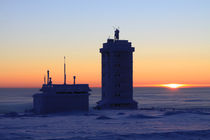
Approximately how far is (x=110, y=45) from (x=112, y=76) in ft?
27.4

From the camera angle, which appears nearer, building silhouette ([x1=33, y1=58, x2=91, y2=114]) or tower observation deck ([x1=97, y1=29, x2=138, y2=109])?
building silhouette ([x1=33, y1=58, x2=91, y2=114])

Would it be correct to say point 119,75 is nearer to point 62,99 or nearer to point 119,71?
point 119,71

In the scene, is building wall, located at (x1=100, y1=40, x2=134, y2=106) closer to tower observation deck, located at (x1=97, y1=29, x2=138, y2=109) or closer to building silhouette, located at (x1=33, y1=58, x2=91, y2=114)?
tower observation deck, located at (x1=97, y1=29, x2=138, y2=109)

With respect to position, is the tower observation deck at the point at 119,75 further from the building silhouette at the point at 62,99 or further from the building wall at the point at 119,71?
the building silhouette at the point at 62,99

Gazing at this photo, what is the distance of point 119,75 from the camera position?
4001 inches

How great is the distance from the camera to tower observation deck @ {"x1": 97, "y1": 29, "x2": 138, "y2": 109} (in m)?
100

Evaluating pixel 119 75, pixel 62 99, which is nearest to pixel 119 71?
pixel 119 75

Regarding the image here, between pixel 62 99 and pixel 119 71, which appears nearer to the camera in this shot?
pixel 62 99

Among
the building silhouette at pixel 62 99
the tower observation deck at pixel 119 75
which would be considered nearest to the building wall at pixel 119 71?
the tower observation deck at pixel 119 75

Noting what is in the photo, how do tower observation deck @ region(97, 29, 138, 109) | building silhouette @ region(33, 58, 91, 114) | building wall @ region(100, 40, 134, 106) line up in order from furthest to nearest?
building wall @ region(100, 40, 134, 106) → tower observation deck @ region(97, 29, 138, 109) → building silhouette @ region(33, 58, 91, 114)

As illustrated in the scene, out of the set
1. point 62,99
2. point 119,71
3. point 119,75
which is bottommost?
point 62,99

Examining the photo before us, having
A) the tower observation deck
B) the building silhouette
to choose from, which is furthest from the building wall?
the building silhouette

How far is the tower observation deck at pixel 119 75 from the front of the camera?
100 metres

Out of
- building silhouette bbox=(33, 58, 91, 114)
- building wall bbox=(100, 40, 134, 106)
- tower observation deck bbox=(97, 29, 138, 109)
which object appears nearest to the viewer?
building silhouette bbox=(33, 58, 91, 114)
